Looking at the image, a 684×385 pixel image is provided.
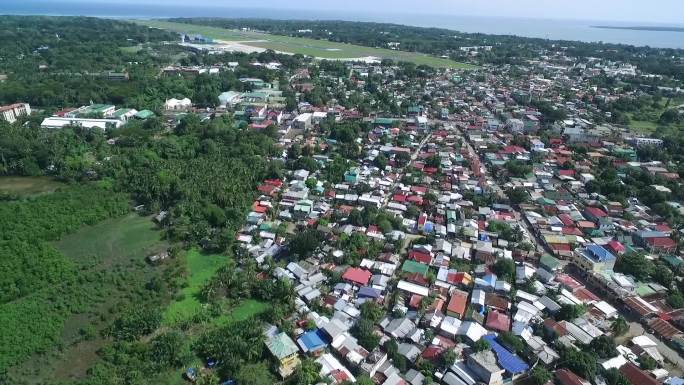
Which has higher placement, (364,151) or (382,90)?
(382,90)

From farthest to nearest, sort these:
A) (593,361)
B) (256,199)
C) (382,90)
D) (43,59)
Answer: (43,59)
(382,90)
(256,199)
(593,361)

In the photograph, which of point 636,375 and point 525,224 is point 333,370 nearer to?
point 636,375

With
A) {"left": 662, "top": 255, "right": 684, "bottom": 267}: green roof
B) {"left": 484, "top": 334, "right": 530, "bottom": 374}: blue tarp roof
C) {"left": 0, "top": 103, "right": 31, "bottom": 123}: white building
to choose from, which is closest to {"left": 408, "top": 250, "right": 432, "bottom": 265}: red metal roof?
{"left": 484, "top": 334, "right": 530, "bottom": 374}: blue tarp roof

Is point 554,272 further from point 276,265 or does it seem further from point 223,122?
point 223,122

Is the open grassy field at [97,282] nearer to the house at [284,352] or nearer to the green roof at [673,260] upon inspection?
the house at [284,352]

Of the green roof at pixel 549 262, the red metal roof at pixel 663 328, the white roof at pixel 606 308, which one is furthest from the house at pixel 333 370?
the red metal roof at pixel 663 328

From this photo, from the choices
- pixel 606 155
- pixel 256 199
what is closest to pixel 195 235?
pixel 256 199

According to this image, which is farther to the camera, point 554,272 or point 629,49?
point 629,49
